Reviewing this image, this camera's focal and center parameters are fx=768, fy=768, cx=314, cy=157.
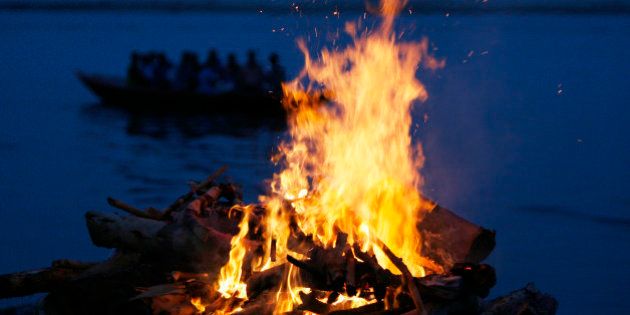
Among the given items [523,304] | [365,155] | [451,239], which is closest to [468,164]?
[365,155]

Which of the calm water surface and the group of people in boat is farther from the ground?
the group of people in boat

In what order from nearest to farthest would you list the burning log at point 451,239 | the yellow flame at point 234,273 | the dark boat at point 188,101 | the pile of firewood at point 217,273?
the pile of firewood at point 217,273 → the yellow flame at point 234,273 → the burning log at point 451,239 → the dark boat at point 188,101

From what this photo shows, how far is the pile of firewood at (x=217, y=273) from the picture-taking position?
4328 mm

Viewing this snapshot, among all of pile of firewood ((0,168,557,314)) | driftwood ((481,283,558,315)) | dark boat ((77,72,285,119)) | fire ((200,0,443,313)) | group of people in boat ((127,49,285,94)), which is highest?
group of people in boat ((127,49,285,94))

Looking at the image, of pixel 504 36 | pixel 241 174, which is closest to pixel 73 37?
pixel 504 36

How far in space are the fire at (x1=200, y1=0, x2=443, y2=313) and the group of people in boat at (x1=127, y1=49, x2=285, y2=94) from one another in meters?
16.1

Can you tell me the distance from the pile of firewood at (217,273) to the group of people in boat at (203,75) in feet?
55.0

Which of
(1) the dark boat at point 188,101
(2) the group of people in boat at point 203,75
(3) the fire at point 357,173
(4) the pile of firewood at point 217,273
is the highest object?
(2) the group of people in boat at point 203,75

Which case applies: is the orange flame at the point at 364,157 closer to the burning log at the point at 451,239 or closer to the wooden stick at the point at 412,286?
the burning log at the point at 451,239

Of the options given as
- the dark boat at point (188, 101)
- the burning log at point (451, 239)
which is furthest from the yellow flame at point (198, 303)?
the dark boat at point (188, 101)

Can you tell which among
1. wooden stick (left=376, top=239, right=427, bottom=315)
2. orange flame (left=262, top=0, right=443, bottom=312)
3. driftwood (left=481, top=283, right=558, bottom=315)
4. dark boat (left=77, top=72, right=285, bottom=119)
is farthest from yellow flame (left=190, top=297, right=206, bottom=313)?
dark boat (left=77, top=72, right=285, bottom=119)

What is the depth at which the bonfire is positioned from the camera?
14.5ft

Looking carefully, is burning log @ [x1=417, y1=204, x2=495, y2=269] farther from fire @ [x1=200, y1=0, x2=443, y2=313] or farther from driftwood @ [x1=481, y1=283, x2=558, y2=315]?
driftwood @ [x1=481, y1=283, x2=558, y2=315]

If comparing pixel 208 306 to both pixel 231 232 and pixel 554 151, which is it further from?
pixel 554 151
